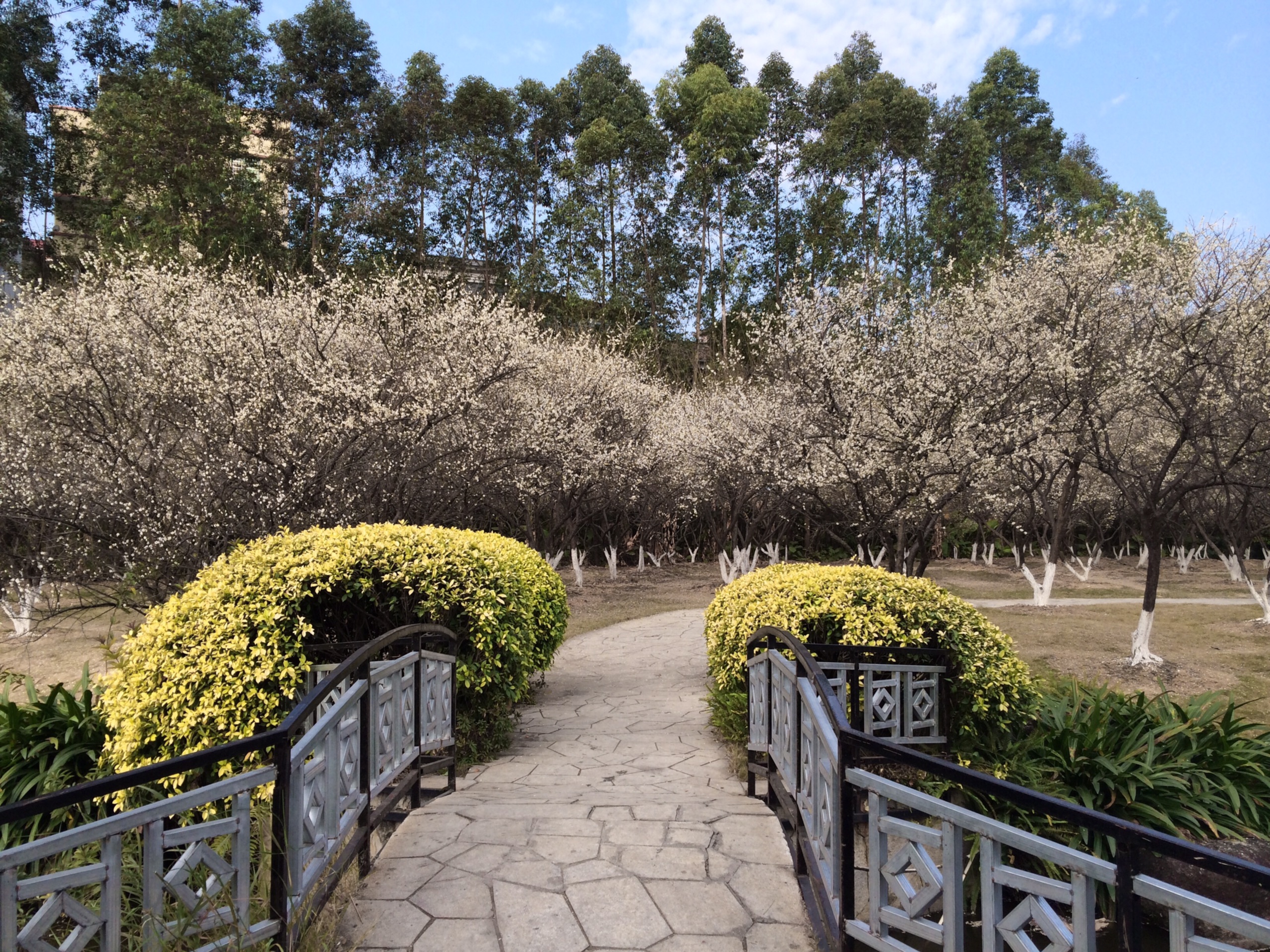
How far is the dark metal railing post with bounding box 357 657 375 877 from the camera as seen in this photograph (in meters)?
3.63

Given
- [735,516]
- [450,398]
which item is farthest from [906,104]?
[450,398]

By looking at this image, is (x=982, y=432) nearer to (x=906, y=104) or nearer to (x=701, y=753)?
(x=701, y=753)

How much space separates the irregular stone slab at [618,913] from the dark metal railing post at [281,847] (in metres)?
1.12

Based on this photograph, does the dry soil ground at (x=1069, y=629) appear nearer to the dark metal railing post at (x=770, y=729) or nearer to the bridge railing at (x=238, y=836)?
the bridge railing at (x=238, y=836)

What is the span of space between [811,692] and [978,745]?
3235 mm

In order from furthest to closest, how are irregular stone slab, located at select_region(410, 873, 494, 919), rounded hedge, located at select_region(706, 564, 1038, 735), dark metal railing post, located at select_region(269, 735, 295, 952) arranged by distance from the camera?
rounded hedge, located at select_region(706, 564, 1038, 735), irregular stone slab, located at select_region(410, 873, 494, 919), dark metal railing post, located at select_region(269, 735, 295, 952)

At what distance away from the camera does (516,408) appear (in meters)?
16.0

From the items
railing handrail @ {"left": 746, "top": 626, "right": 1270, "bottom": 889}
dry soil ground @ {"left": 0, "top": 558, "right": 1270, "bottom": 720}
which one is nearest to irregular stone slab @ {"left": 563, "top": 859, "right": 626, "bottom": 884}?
railing handrail @ {"left": 746, "top": 626, "right": 1270, "bottom": 889}

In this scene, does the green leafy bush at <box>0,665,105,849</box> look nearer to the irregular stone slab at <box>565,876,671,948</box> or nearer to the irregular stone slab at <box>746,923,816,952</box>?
the irregular stone slab at <box>565,876,671,948</box>

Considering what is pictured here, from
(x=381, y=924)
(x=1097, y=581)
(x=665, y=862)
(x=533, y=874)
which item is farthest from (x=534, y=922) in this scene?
(x=1097, y=581)

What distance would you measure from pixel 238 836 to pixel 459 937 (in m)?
0.96

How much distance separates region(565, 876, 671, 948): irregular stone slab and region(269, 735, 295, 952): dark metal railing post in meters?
1.12

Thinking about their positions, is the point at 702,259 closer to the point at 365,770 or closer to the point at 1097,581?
the point at 1097,581

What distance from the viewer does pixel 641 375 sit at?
1000 inches
